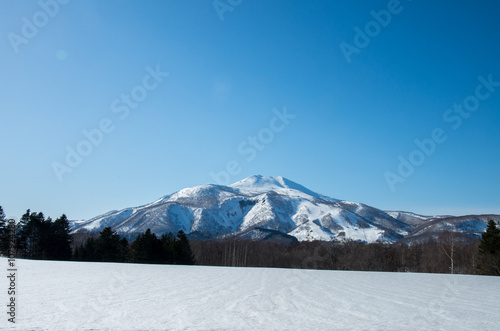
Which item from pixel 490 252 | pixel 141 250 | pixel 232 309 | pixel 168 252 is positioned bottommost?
pixel 168 252

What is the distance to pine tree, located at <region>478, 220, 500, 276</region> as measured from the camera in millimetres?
36281

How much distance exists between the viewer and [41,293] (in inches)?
455

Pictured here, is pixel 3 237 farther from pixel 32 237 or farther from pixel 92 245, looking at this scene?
pixel 92 245

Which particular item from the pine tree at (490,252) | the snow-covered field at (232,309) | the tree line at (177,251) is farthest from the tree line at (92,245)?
the pine tree at (490,252)

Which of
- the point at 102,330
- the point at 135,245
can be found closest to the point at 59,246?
the point at 135,245

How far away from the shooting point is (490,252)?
123ft

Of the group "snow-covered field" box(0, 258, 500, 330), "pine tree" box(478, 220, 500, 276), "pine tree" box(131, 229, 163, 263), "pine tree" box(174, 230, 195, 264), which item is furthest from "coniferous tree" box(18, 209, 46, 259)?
"pine tree" box(478, 220, 500, 276)

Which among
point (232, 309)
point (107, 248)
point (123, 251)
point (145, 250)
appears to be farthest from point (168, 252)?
point (232, 309)

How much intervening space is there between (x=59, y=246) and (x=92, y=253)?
218 inches

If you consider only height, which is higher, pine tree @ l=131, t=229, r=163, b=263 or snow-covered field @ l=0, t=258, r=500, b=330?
snow-covered field @ l=0, t=258, r=500, b=330

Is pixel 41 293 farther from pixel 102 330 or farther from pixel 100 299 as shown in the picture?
pixel 102 330

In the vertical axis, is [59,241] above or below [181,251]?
above

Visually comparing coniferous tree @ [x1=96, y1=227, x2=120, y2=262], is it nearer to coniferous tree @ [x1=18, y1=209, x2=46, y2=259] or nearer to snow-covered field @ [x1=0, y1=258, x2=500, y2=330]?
coniferous tree @ [x1=18, y1=209, x2=46, y2=259]

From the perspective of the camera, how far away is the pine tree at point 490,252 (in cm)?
3628
